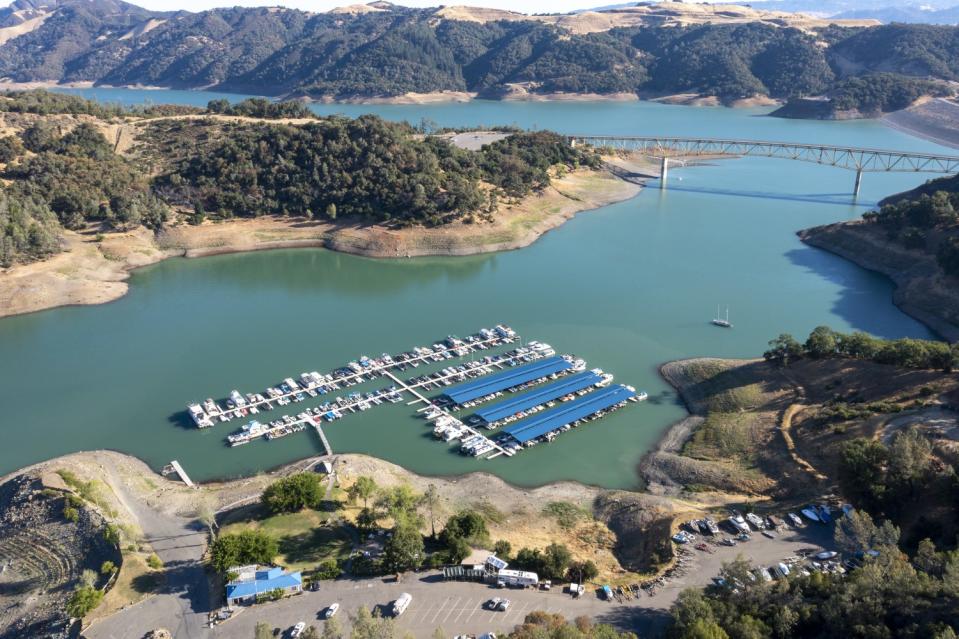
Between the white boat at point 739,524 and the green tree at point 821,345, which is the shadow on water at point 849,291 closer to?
the green tree at point 821,345

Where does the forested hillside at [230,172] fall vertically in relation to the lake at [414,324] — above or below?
above

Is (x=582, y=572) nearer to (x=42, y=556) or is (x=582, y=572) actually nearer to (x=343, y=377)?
(x=42, y=556)

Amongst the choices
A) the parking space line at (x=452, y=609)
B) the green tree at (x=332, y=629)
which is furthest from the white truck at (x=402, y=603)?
the green tree at (x=332, y=629)

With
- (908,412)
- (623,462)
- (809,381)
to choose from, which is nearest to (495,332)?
(623,462)

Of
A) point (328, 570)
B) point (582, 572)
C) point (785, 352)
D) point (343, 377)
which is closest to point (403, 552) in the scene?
point (328, 570)

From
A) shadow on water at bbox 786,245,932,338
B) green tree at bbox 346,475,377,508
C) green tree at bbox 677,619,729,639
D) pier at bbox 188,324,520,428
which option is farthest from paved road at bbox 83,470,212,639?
shadow on water at bbox 786,245,932,338

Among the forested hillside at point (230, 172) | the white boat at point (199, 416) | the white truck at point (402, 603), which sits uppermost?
the forested hillside at point (230, 172)
